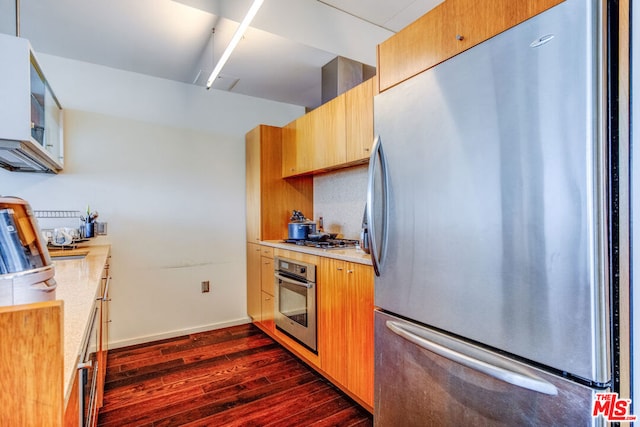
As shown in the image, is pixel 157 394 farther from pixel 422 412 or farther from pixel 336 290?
pixel 422 412

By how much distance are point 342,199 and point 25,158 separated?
2337 millimetres

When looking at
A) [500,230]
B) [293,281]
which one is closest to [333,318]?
[293,281]

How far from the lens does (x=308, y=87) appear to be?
329cm

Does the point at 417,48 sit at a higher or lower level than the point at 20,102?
higher

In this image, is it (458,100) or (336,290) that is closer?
(458,100)

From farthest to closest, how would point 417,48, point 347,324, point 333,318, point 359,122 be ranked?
1. point 359,122
2. point 333,318
3. point 347,324
4. point 417,48

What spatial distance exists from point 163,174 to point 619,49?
3277 mm

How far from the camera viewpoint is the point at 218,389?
2.16 metres

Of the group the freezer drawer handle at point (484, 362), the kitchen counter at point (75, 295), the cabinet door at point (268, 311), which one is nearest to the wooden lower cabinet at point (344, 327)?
the cabinet door at point (268, 311)

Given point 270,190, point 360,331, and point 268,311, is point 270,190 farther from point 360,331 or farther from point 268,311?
point 360,331

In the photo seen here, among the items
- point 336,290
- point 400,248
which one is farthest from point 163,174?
point 400,248

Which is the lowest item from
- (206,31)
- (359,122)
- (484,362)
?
(484,362)

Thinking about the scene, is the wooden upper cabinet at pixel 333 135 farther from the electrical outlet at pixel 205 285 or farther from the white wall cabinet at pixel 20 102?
the white wall cabinet at pixel 20 102

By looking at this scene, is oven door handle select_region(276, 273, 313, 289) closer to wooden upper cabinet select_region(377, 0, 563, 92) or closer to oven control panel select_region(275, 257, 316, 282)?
oven control panel select_region(275, 257, 316, 282)
